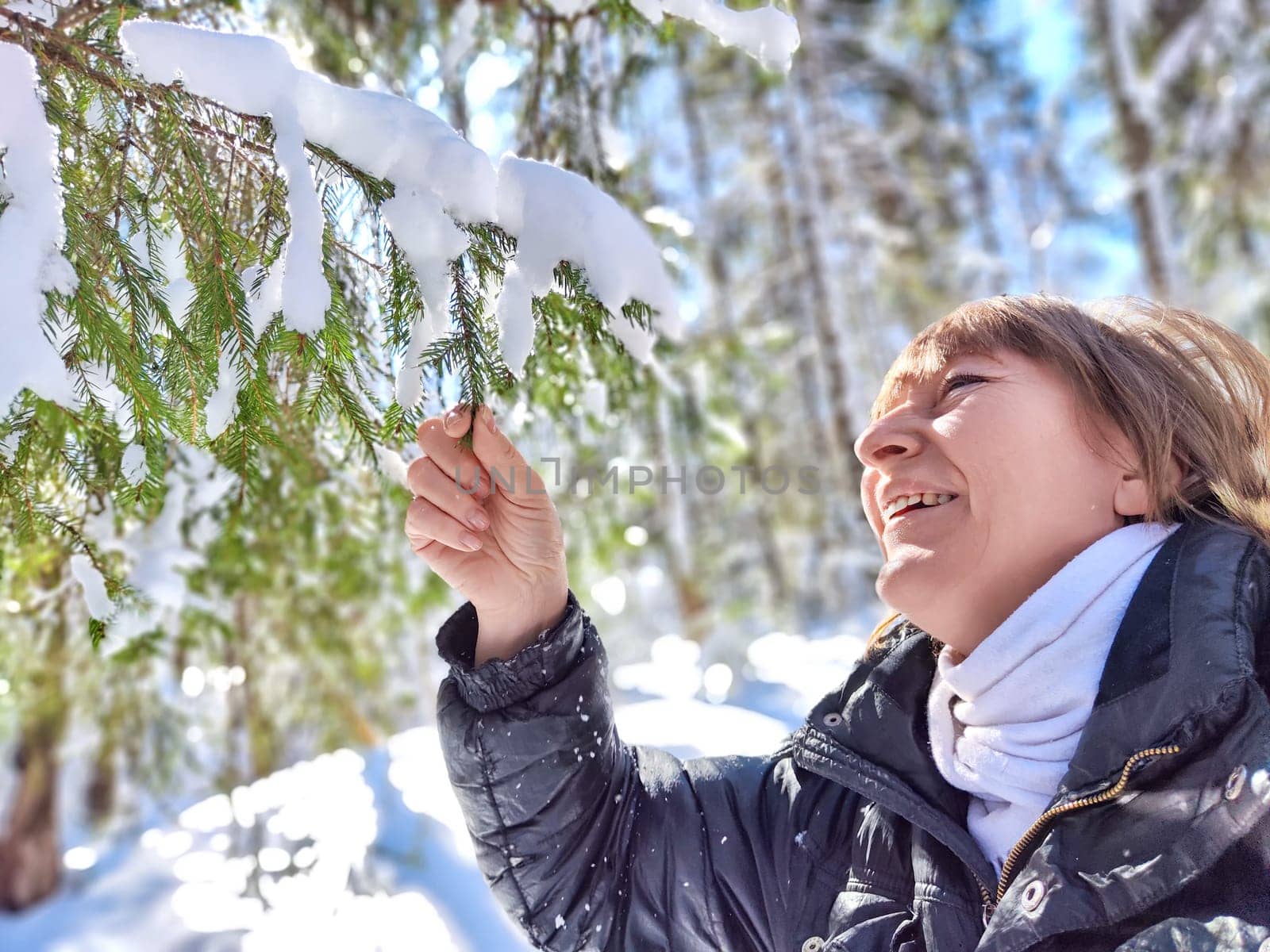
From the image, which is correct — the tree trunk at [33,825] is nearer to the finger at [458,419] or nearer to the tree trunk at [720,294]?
the finger at [458,419]

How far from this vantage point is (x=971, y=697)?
1505mm

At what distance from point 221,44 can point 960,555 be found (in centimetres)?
138

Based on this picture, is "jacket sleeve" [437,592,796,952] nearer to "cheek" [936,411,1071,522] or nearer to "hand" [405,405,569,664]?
"hand" [405,405,569,664]

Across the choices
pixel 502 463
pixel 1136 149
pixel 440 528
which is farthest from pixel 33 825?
pixel 1136 149

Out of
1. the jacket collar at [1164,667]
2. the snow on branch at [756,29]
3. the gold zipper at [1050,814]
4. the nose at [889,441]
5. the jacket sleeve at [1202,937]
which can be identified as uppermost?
the snow on branch at [756,29]

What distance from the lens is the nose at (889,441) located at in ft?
5.12

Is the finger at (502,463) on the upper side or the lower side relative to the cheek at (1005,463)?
upper

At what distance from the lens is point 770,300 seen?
1172cm

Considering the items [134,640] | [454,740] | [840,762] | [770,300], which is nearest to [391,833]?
[134,640]

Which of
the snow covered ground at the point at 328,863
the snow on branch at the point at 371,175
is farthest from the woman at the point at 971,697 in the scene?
the snow covered ground at the point at 328,863

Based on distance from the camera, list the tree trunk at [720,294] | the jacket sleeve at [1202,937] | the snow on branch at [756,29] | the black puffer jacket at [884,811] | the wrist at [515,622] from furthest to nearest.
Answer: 1. the tree trunk at [720,294]
2. the snow on branch at [756,29]
3. the wrist at [515,622]
4. the black puffer jacket at [884,811]
5. the jacket sleeve at [1202,937]

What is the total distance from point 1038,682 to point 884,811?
38 cm

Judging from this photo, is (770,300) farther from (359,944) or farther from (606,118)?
(359,944)

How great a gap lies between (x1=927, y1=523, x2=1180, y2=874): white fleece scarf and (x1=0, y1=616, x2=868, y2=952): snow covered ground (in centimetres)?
104
